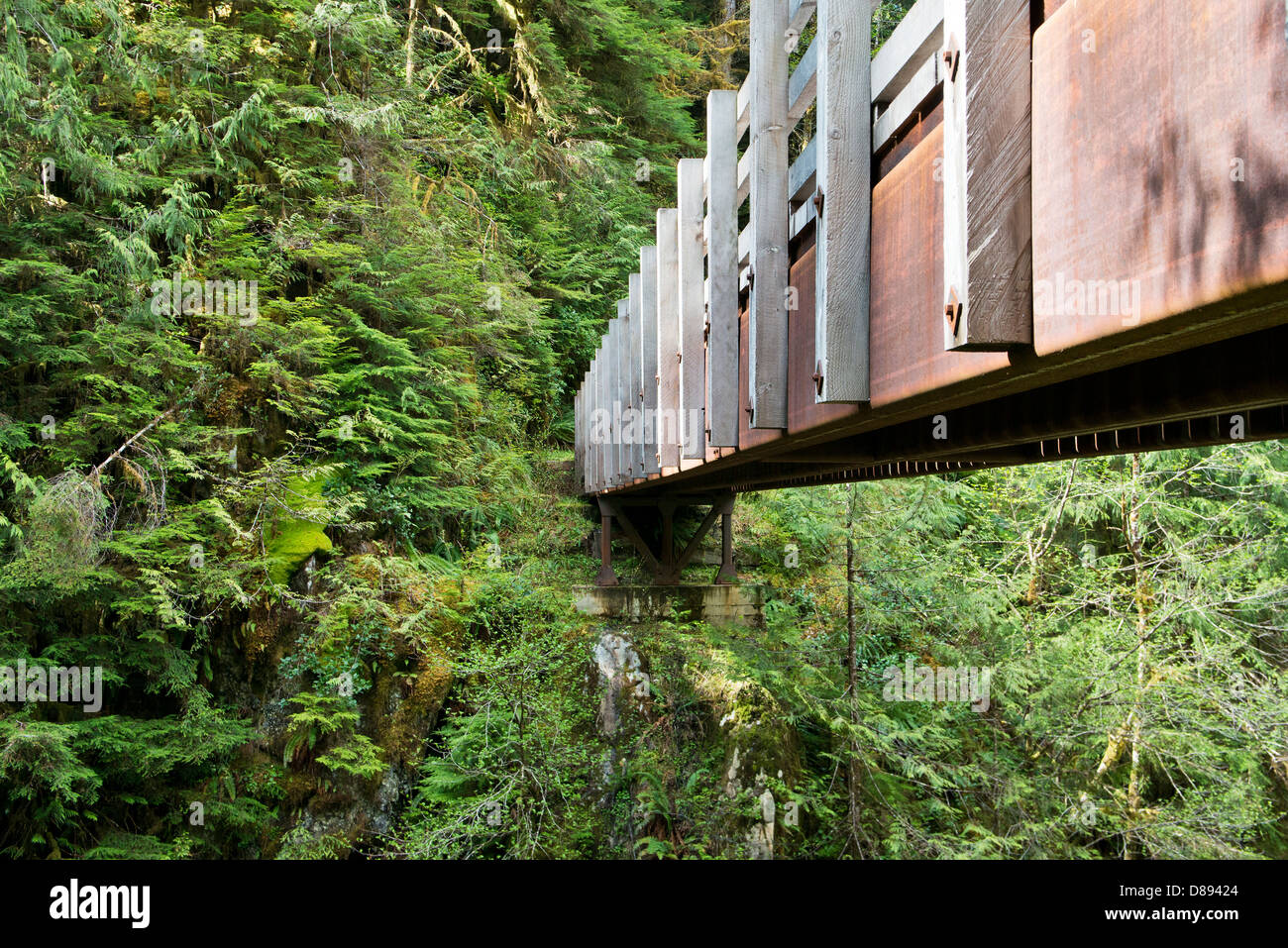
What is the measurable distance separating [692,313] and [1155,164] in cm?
247

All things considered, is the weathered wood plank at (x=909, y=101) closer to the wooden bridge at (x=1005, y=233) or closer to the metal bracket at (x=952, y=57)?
the wooden bridge at (x=1005, y=233)

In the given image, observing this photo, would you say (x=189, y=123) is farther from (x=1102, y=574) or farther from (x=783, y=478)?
(x=1102, y=574)

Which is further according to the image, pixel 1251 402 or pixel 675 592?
pixel 675 592

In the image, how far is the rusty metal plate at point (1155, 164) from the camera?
84 cm

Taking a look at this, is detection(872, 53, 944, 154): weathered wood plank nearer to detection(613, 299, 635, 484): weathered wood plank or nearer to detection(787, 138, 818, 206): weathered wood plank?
detection(787, 138, 818, 206): weathered wood plank

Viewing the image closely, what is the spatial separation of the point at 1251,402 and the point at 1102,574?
7.42 m

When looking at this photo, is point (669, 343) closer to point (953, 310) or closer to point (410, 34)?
point (953, 310)

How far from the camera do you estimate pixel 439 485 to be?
9.44 m

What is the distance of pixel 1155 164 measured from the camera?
3.29 feet

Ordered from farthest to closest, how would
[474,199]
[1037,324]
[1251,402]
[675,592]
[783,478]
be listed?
[474,199], [675,592], [783,478], [1251,402], [1037,324]

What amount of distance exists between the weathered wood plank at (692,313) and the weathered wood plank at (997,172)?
1.99m

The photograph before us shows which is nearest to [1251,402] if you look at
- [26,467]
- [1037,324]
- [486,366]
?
[1037,324]

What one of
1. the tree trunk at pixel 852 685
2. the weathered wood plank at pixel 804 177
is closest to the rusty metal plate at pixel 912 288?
the weathered wood plank at pixel 804 177

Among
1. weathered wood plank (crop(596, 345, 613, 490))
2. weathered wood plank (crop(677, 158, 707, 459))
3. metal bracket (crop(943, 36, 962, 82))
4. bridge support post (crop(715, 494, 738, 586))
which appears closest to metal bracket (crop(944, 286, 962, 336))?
metal bracket (crop(943, 36, 962, 82))
